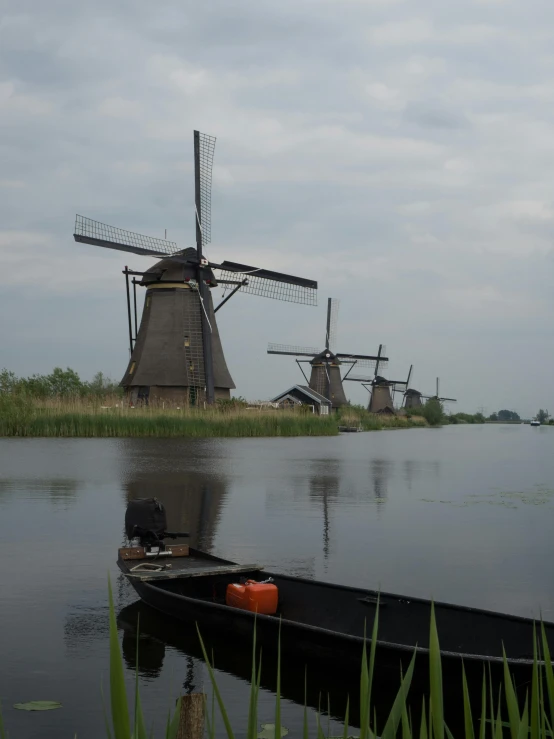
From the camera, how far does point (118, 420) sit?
2934 centimetres

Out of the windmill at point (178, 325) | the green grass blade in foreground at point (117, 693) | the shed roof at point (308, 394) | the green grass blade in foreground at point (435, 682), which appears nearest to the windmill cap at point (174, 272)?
the windmill at point (178, 325)

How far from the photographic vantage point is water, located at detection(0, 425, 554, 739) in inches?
220

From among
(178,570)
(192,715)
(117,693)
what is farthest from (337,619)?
(117,693)

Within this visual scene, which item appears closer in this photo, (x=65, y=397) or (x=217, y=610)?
(x=217, y=610)

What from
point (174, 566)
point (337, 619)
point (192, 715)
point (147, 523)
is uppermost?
point (192, 715)

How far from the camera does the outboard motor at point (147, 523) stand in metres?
7.93

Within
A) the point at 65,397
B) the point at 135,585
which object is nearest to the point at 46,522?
the point at 135,585

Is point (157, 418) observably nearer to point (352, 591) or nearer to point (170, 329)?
point (170, 329)

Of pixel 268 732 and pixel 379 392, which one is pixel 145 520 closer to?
pixel 268 732

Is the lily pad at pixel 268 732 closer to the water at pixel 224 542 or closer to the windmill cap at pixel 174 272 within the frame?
the water at pixel 224 542

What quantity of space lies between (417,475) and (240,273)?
18.6m

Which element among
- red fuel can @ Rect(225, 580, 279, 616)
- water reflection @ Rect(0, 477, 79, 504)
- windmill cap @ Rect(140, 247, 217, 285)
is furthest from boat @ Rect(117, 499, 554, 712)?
windmill cap @ Rect(140, 247, 217, 285)

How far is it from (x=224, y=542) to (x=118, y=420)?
19295 millimetres

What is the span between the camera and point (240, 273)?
37.7m
